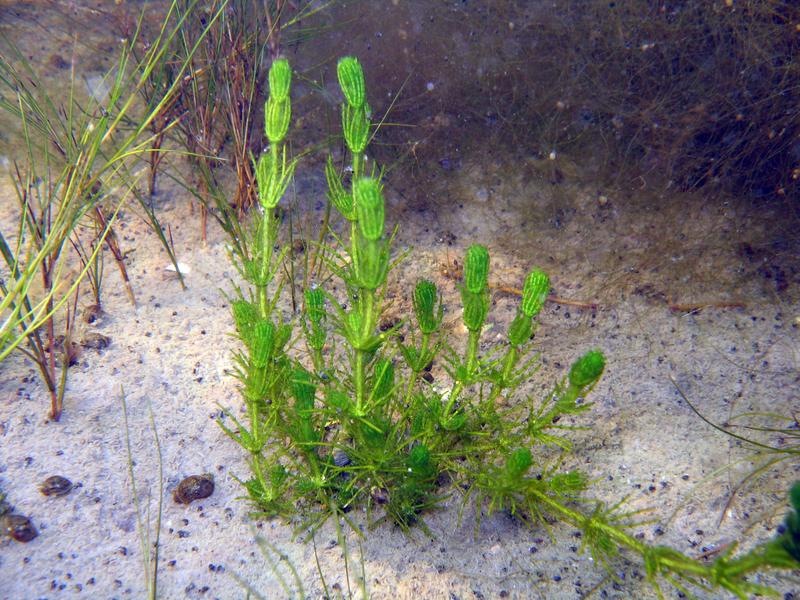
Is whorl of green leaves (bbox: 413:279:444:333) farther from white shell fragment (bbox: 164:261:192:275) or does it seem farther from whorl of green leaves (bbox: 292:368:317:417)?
white shell fragment (bbox: 164:261:192:275)

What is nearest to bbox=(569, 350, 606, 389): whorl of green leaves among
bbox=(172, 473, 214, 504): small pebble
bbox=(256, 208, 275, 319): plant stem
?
bbox=(256, 208, 275, 319): plant stem

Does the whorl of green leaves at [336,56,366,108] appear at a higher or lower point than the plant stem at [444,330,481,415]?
higher

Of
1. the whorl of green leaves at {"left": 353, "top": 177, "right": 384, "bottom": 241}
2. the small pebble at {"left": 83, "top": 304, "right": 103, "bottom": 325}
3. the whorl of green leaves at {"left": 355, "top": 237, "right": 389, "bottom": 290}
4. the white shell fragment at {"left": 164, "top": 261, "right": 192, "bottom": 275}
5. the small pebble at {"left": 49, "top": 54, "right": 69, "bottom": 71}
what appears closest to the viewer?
the whorl of green leaves at {"left": 353, "top": 177, "right": 384, "bottom": 241}

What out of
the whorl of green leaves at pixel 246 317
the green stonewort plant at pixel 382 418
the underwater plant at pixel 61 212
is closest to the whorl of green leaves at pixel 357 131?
the green stonewort plant at pixel 382 418

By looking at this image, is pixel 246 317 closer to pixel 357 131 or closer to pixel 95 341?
pixel 357 131

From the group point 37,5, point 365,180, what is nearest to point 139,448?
point 365,180

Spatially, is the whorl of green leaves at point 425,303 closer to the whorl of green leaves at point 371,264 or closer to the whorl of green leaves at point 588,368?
the whorl of green leaves at point 371,264

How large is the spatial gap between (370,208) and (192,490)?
161 cm

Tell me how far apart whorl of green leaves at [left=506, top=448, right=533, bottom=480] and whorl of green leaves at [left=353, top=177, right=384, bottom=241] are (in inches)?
37.6

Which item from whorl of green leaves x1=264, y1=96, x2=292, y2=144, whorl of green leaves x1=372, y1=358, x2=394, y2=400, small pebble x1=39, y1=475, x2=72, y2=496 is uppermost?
whorl of green leaves x1=264, y1=96, x2=292, y2=144

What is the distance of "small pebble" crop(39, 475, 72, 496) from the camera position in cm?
217

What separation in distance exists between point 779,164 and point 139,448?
13.7 feet

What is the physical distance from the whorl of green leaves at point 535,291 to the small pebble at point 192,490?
1.61m

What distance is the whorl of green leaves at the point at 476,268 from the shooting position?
5.90ft
